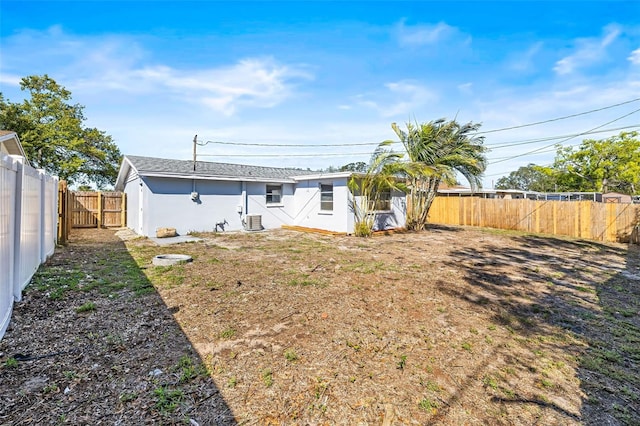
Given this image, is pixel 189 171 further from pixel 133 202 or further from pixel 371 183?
pixel 371 183

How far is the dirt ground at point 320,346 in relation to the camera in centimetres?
229

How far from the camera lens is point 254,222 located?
13.1 metres

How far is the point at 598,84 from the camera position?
1342 centimetres

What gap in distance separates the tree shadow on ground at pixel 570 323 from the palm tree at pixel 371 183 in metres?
4.39

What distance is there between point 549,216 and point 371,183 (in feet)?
27.7

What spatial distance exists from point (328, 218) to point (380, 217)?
2458mm

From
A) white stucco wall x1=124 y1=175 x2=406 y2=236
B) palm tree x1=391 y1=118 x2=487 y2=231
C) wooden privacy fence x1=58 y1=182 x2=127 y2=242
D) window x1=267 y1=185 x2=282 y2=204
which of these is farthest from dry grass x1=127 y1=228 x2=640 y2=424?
wooden privacy fence x1=58 y1=182 x2=127 y2=242

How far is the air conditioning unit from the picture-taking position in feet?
42.6

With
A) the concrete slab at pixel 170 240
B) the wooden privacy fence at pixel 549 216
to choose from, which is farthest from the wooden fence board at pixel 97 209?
the wooden privacy fence at pixel 549 216

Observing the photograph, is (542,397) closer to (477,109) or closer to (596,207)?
(596,207)

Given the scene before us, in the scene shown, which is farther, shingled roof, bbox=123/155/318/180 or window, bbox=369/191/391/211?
window, bbox=369/191/391/211

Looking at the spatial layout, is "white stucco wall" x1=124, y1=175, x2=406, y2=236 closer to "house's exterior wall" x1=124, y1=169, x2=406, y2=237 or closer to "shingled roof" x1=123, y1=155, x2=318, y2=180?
"house's exterior wall" x1=124, y1=169, x2=406, y2=237

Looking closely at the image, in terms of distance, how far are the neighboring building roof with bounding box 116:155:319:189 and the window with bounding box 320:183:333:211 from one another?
191 cm

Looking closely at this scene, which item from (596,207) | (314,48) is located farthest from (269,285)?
(596,207)
